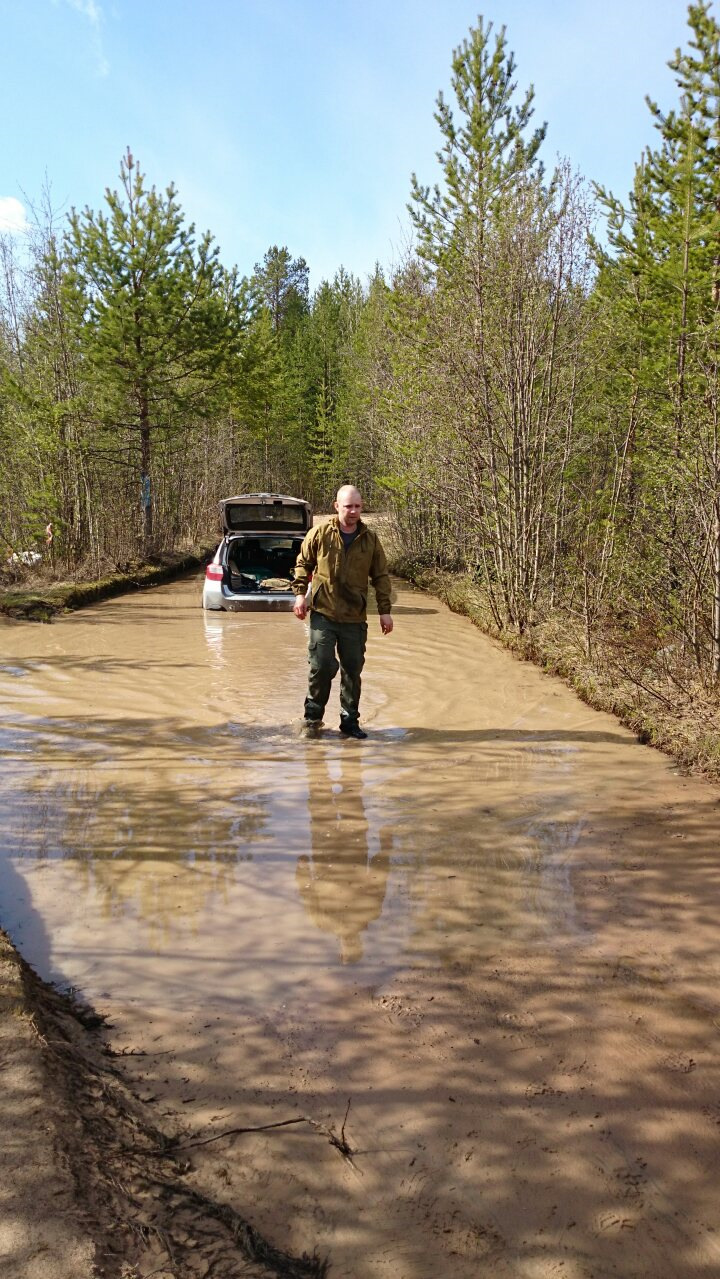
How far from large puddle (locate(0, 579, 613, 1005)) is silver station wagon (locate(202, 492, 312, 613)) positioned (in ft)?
6.81

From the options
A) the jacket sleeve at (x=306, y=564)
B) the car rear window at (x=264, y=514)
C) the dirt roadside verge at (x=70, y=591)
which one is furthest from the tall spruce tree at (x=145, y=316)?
the jacket sleeve at (x=306, y=564)

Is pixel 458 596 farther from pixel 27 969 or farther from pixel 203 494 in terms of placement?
pixel 203 494

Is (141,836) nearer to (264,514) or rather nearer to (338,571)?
(338,571)

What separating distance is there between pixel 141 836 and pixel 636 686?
4.76 metres

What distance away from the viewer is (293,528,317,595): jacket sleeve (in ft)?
25.9

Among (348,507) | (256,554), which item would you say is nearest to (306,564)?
(348,507)

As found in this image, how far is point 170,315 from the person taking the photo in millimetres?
21672

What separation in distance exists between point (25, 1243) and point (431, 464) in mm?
13081

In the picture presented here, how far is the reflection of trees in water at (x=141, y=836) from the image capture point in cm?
484

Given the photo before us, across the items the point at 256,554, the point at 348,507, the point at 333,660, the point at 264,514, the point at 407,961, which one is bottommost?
the point at 407,961

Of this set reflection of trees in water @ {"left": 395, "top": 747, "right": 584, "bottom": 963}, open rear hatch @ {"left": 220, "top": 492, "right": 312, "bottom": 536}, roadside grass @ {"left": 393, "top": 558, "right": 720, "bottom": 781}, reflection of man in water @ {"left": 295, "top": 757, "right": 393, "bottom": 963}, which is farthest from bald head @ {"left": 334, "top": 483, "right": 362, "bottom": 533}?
open rear hatch @ {"left": 220, "top": 492, "right": 312, "bottom": 536}

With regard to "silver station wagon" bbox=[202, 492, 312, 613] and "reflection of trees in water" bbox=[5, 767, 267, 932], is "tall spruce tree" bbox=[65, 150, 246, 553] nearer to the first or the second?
"silver station wagon" bbox=[202, 492, 312, 613]

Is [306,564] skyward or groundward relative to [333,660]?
skyward

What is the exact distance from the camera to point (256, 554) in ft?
49.1
